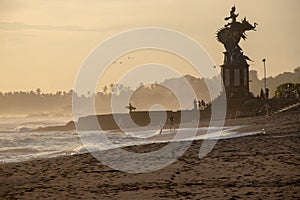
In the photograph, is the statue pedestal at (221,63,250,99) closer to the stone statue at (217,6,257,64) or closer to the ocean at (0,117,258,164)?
the stone statue at (217,6,257,64)

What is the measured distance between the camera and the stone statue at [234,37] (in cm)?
6019

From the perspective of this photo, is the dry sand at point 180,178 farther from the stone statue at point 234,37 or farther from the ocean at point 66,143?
the stone statue at point 234,37

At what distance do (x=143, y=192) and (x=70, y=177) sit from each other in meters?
3.53

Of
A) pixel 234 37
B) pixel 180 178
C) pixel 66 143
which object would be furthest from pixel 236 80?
pixel 180 178

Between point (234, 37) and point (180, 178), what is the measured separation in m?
48.4

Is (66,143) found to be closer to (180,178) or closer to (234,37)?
(180,178)

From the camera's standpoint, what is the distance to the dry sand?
11.8 m

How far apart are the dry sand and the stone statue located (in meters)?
41.1

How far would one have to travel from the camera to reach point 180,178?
13914 millimetres

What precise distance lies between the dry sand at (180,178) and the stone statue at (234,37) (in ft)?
135

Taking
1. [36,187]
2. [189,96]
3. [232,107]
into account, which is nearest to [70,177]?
[36,187]

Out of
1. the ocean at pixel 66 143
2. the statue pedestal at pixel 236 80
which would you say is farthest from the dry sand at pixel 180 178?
the statue pedestal at pixel 236 80

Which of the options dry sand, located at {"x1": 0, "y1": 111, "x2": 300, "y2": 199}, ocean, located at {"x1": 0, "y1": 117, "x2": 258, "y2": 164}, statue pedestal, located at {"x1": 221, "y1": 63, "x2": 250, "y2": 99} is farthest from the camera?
statue pedestal, located at {"x1": 221, "y1": 63, "x2": 250, "y2": 99}

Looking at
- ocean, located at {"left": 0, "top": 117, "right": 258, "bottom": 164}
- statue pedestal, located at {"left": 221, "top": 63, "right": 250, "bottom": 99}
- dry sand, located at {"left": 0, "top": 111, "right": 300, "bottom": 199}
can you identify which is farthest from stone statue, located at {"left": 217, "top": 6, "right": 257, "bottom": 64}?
dry sand, located at {"left": 0, "top": 111, "right": 300, "bottom": 199}
